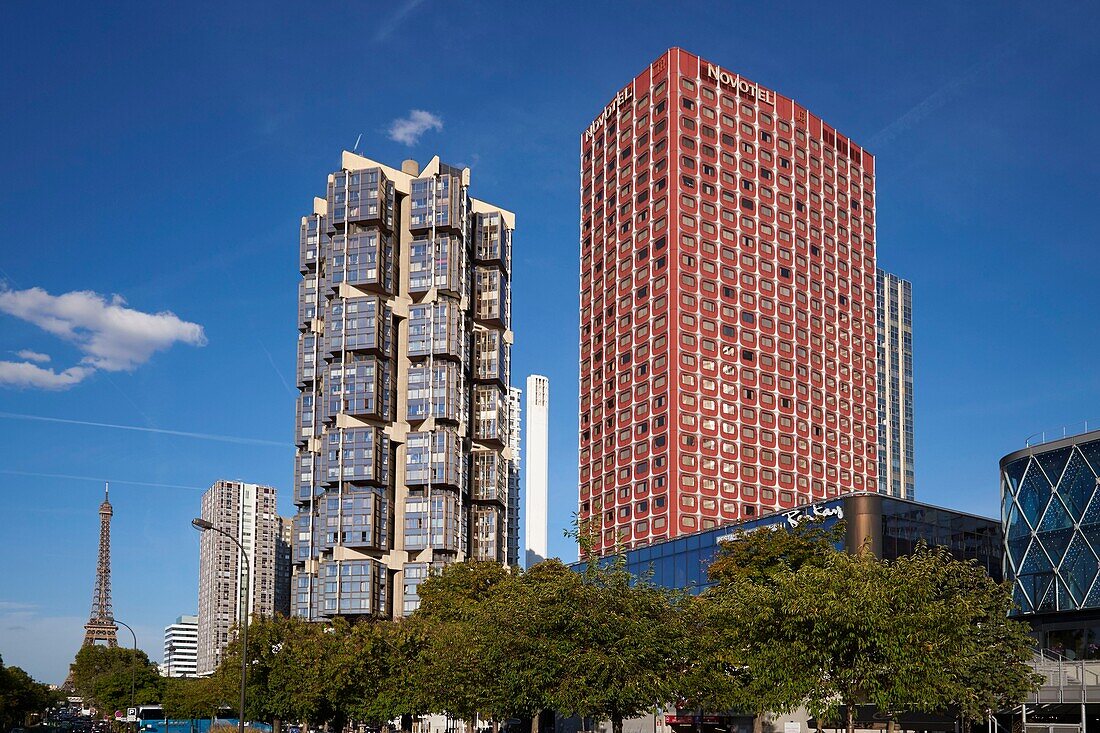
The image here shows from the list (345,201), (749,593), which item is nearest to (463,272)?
(345,201)

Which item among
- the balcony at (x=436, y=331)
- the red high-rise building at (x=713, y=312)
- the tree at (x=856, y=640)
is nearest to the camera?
the tree at (x=856, y=640)

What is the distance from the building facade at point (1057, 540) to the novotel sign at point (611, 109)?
101396 millimetres

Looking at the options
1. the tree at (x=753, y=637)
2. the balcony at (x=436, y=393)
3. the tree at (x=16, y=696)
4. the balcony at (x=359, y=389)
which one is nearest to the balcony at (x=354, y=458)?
the balcony at (x=359, y=389)

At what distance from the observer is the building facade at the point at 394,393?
150m

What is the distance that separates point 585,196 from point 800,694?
13512cm

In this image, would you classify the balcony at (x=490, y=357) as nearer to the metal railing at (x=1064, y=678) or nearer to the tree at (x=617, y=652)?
the metal railing at (x=1064, y=678)

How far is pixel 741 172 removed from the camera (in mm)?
163625

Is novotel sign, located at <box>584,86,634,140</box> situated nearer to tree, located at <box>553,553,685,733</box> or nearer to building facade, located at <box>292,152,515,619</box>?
building facade, located at <box>292,152,515,619</box>

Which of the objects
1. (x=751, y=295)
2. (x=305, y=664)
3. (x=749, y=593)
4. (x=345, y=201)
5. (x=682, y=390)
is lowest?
(x=305, y=664)

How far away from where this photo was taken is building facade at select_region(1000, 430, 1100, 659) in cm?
7256

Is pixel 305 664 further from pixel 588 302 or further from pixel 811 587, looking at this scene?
pixel 588 302

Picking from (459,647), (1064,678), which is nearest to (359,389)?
(459,647)

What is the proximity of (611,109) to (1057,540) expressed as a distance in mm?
111949

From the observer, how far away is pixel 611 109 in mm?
173375
